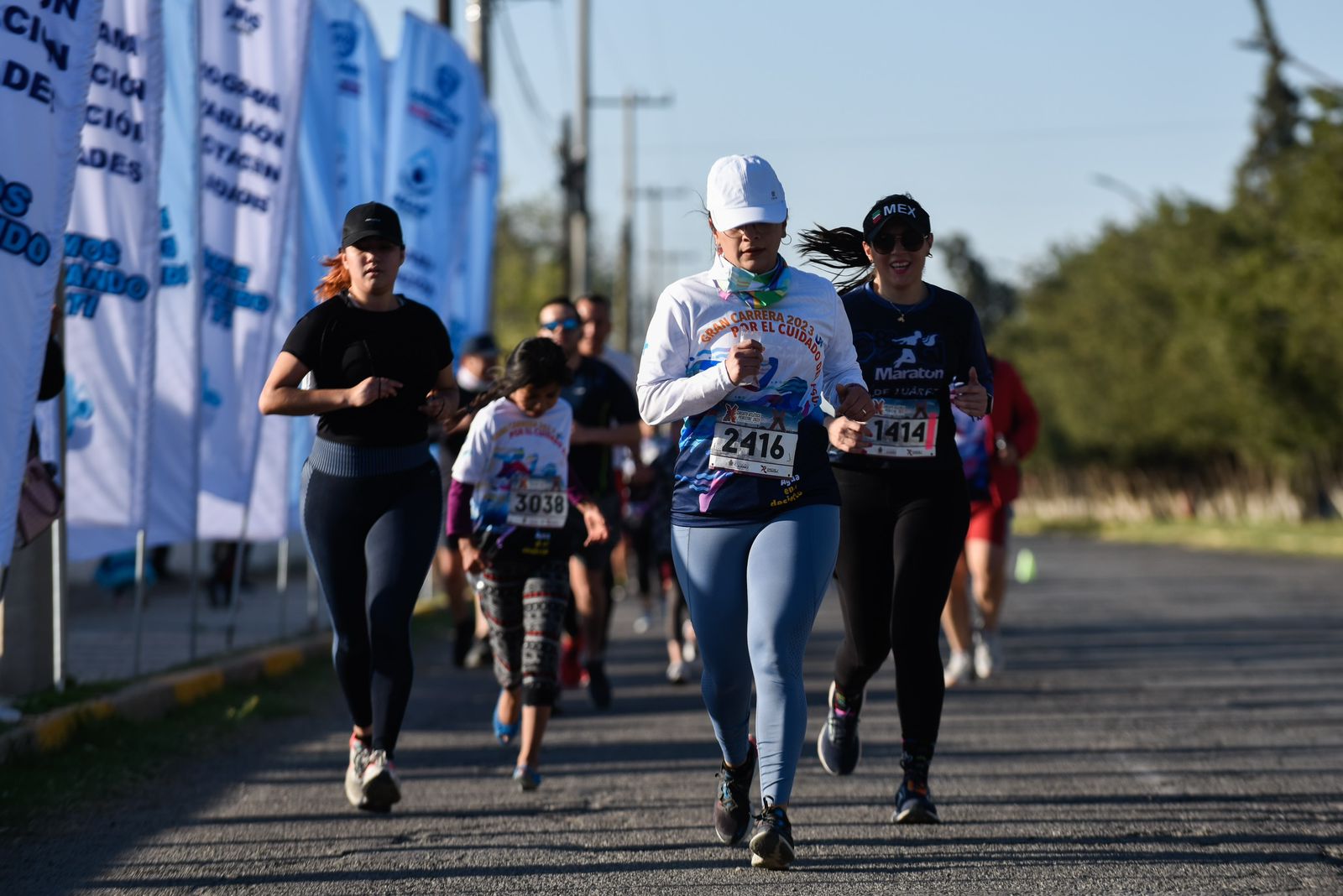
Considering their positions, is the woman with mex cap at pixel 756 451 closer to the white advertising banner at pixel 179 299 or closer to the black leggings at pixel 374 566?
the black leggings at pixel 374 566

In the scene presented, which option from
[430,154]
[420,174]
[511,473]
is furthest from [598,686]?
[430,154]

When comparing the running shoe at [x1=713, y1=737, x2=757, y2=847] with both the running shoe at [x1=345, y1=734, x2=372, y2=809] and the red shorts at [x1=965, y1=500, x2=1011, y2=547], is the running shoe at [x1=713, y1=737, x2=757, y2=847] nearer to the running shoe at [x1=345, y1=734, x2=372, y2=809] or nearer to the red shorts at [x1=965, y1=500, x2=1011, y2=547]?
the running shoe at [x1=345, y1=734, x2=372, y2=809]

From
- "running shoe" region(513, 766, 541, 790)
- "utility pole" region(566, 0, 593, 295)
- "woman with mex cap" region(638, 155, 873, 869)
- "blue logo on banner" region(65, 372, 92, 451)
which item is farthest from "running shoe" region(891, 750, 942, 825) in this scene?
"utility pole" region(566, 0, 593, 295)

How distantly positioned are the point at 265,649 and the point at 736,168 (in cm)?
717

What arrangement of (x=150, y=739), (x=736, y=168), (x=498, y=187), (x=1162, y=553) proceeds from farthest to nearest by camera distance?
(x=1162, y=553) → (x=498, y=187) → (x=150, y=739) → (x=736, y=168)

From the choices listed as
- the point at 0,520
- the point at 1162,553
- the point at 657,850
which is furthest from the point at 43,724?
the point at 1162,553

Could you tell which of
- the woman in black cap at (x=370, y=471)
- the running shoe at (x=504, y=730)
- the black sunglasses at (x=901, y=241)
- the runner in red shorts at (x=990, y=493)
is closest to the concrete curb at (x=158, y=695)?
the woman in black cap at (x=370, y=471)

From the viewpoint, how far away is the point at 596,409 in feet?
32.6

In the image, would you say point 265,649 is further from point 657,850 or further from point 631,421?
point 657,850

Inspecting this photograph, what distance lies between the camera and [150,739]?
8414 mm

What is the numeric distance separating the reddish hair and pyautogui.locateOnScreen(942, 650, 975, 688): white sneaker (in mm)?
5296

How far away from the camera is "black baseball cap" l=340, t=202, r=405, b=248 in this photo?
21.6 ft

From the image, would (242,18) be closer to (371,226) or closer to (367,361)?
(371,226)

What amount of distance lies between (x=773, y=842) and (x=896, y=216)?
2.22m
